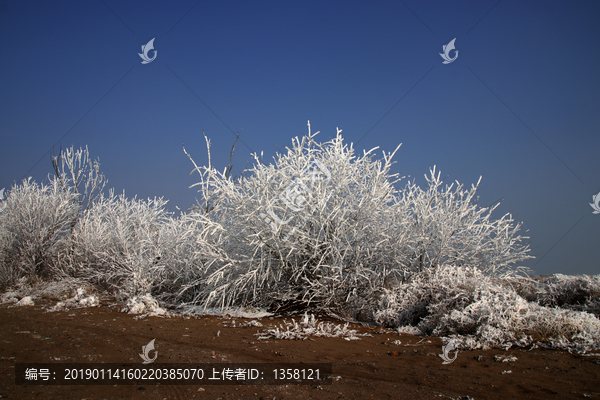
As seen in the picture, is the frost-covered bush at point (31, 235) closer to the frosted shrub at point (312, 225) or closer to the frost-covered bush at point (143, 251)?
the frost-covered bush at point (143, 251)

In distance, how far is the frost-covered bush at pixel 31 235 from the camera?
11.5 m

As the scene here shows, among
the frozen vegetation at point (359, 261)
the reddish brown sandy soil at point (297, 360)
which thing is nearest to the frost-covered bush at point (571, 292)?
the frozen vegetation at point (359, 261)

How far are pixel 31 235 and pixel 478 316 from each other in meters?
12.5

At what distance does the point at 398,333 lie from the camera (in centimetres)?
583

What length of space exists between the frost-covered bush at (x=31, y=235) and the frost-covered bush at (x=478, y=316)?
10202mm

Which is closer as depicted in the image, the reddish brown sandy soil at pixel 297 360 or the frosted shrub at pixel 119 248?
the reddish brown sandy soil at pixel 297 360

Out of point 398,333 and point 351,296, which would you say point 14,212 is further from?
point 398,333

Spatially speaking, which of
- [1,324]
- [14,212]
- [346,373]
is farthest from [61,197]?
[346,373]

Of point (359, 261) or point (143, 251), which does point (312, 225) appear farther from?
point (143, 251)

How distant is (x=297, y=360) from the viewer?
425 centimetres

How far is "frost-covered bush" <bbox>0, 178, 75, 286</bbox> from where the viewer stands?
37.6ft

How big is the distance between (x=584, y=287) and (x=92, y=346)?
749cm

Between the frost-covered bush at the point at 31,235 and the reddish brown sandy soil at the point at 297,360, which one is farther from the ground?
the frost-covered bush at the point at 31,235

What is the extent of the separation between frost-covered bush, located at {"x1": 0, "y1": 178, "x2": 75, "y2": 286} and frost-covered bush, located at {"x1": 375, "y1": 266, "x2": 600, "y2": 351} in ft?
33.5
